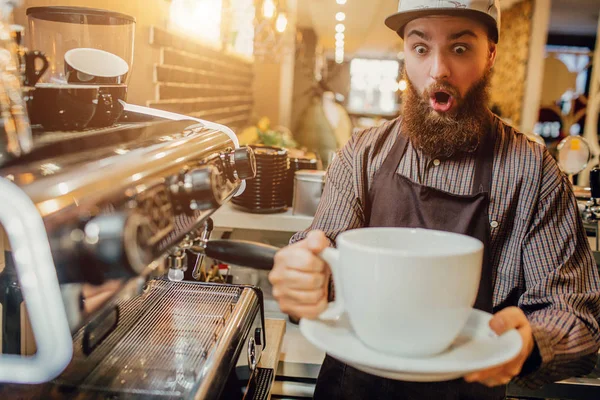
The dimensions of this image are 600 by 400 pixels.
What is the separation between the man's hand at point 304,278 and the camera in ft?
2.33

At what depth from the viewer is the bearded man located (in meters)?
1.05

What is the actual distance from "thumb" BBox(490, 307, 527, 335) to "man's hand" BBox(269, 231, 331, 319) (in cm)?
22

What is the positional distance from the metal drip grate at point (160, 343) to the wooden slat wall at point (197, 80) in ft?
4.23

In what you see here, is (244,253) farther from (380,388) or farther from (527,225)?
(527,225)

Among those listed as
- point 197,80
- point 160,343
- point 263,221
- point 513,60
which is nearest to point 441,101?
point 160,343

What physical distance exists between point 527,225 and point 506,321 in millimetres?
444

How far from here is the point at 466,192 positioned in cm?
118

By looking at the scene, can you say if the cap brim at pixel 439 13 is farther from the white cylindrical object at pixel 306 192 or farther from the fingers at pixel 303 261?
the white cylindrical object at pixel 306 192

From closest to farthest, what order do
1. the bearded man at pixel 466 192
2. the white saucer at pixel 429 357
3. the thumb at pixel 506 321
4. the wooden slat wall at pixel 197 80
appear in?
1. the white saucer at pixel 429 357
2. the thumb at pixel 506 321
3. the bearded man at pixel 466 192
4. the wooden slat wall at pixel 197 80

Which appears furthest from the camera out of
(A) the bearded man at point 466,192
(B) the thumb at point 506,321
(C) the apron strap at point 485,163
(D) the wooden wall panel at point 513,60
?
(D) the wooden wall panel at point 513,60

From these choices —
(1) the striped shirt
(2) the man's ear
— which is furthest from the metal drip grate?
(2) the man's ear

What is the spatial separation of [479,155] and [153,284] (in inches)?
30.4

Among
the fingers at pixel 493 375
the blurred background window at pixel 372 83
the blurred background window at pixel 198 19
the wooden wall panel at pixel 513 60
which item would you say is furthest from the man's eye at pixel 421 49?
the blurred background window at pixel 372 83

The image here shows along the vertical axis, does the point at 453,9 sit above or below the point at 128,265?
above
